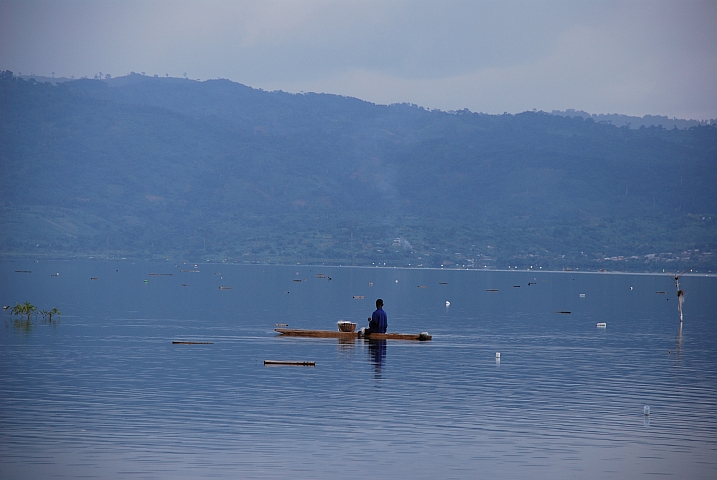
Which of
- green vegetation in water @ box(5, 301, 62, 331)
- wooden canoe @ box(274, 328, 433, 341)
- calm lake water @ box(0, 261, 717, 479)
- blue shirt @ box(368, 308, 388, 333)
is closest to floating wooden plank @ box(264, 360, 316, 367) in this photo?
calm lake water @ box(0, 261, 717, 479)

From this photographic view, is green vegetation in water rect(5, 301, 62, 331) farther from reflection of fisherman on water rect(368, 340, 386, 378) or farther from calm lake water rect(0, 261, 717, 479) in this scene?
reflection of fisherman on water rect(368, 340, 386, 378)

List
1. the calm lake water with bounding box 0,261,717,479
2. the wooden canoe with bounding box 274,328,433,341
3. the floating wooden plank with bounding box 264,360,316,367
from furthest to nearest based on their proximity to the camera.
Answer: the wooden canoe with bounding box 274,328,433,341 < the floating wooden plank with bounding box 264,360,316,367 < the calm lake water with bounding box 0,261,717,479

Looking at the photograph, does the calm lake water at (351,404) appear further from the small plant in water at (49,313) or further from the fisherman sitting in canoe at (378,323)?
the fisherman sitting in canoe at (378,323)

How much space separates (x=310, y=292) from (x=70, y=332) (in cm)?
8422

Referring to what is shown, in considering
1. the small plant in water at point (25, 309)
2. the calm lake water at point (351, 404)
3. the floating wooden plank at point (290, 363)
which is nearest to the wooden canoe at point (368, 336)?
the calm lake water at point (351, 404)

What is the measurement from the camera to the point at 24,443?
31984 mm

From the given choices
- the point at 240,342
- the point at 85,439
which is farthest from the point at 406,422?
the point at 240,342

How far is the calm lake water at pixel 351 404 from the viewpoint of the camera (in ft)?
99.8

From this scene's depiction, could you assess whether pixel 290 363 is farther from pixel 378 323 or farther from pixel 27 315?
pixel 27 315

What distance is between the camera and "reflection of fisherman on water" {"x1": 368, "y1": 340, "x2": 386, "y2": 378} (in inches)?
2125

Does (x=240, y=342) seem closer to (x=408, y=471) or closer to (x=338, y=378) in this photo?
(x=338, y=378)

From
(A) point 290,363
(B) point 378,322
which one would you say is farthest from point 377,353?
(A) point 290,363

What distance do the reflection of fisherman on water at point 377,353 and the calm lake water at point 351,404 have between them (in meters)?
0.17

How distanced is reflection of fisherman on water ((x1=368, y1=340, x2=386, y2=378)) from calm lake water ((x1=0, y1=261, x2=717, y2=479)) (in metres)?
0.17
